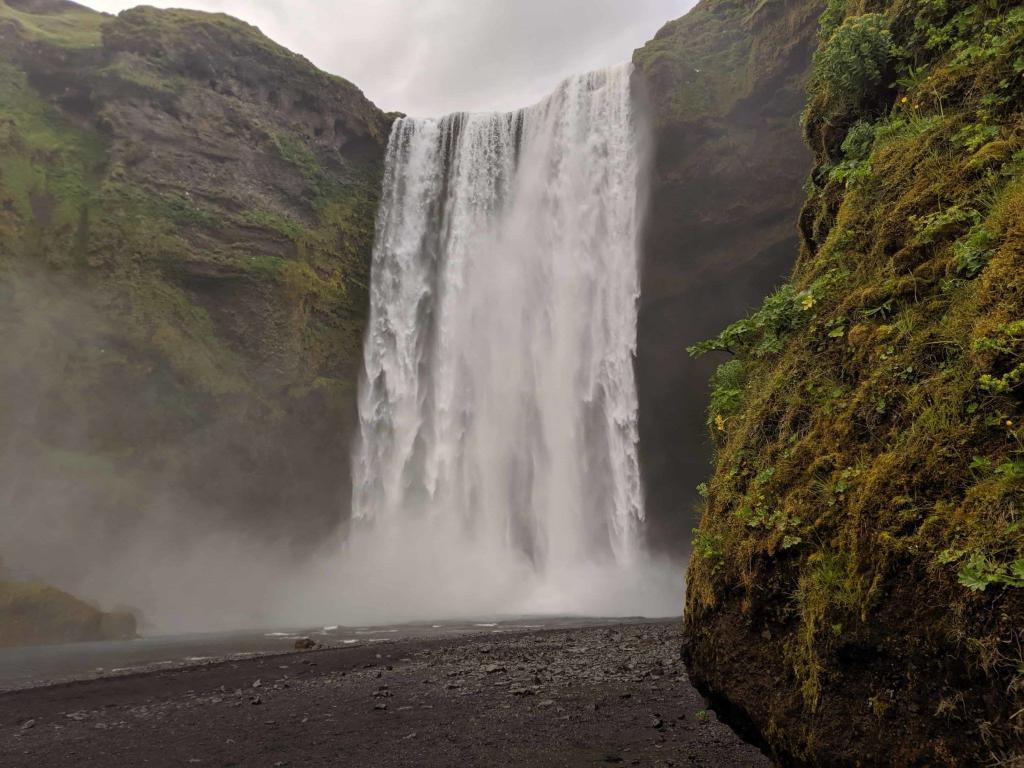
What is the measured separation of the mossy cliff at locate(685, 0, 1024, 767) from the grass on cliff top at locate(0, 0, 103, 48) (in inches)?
1459

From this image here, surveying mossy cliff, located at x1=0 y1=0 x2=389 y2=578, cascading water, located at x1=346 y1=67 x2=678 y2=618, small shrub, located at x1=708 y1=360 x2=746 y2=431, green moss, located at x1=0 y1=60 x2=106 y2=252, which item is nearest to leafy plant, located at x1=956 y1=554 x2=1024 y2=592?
small shrub, located at x1=708 y1=360 x2=746 y2=431

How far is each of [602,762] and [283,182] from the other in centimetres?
3175

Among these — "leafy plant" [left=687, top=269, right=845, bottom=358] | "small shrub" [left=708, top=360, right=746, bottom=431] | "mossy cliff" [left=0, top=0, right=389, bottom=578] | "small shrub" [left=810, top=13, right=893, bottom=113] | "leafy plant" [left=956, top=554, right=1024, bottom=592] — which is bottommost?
"leafy plant" [left=956, top=554, right=1024, bottom=592]

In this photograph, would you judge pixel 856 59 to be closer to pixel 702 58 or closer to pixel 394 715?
pixel 394 715

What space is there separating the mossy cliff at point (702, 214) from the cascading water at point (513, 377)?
1.33 meters

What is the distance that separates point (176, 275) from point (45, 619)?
1519 cm

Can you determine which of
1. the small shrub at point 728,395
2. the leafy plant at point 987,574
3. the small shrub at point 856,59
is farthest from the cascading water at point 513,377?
the leafy plant at point 987,574

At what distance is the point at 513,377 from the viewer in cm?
2894

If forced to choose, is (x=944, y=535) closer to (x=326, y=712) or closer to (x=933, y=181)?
(x=933, y=181)

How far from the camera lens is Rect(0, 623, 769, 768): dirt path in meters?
5.98

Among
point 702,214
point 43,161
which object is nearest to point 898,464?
point 702,214

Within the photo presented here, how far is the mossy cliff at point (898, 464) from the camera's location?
262cm

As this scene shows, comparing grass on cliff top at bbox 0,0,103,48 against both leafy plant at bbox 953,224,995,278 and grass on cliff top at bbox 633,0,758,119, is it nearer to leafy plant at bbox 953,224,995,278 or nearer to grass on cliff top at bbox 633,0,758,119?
grass on cliff top at bbox 633,0,758,119

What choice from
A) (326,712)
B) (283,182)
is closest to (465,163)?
(283,182)
